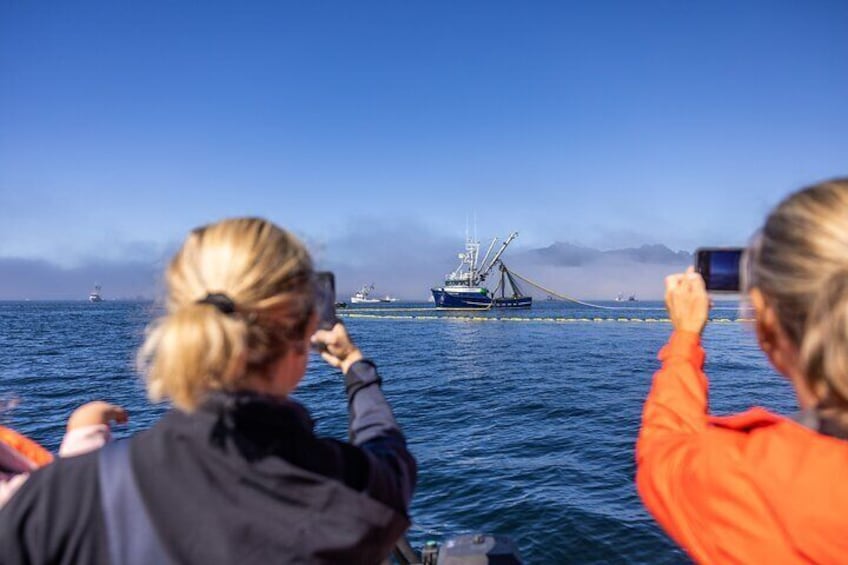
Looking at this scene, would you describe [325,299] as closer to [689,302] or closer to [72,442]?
[72,442]

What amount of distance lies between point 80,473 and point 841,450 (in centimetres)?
166

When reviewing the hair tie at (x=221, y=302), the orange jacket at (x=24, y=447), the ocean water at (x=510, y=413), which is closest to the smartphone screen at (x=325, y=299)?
the hair tie at (x=221, y=302)

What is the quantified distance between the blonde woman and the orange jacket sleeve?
743 mm

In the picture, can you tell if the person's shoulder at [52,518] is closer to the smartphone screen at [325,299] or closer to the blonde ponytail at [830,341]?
the smartphone screen at [325,299]

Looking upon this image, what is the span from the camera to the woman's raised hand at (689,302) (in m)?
1.74

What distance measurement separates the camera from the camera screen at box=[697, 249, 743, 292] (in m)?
1.72

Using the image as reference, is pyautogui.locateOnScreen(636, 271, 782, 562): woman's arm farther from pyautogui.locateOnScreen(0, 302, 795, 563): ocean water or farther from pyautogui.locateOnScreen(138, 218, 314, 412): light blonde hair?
Result: pyautogui.locateOnScreen(138, 218, 314, 412): light blonde hair

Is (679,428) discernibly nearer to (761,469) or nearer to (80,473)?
(761,469)

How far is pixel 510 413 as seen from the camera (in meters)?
16.1

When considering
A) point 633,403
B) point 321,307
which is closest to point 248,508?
point 321,307

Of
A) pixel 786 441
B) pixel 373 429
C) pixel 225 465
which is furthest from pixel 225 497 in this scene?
pixel 786 441

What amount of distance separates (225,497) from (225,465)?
0.07 m

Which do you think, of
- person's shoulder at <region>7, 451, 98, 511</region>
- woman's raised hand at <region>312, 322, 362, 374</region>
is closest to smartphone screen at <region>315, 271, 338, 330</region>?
woman's raised hand at <region>312, 322, 362, 374</region>

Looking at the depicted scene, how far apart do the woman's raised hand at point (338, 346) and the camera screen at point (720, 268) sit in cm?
127
